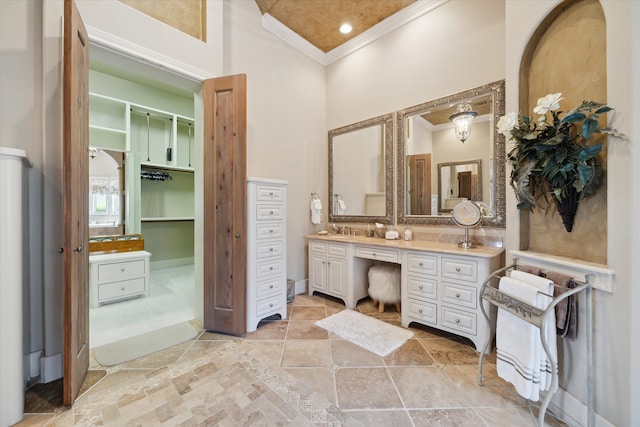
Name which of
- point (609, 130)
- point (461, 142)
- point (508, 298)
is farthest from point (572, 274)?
point (461, 142)

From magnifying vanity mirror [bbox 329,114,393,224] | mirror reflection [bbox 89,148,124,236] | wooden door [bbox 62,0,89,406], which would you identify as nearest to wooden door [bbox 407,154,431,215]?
magnifying vanity mirror [bbox 329,114,393,224]

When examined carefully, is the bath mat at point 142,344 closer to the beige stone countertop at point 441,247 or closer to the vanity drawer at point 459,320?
the beige stone countertop at point 441,247

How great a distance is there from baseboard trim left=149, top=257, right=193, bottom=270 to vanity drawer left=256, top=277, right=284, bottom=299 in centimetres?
327

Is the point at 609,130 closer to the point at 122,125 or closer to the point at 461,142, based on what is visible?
the point at 461,142

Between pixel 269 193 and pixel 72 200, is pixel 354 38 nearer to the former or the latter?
pixel 269 193

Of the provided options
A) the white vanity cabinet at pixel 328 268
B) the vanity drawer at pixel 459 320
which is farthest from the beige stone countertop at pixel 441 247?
the vanity drawer at pixel 459 320

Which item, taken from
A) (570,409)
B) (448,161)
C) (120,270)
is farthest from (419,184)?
(120,270)

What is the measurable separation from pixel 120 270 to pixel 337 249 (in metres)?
2.87

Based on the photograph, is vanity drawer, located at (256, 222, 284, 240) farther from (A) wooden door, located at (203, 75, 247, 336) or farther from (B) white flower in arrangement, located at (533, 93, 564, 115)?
(B) white flower in arrangement, located at (533, 93, 564, 115)

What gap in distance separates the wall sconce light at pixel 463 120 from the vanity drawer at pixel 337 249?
1804 millimetres

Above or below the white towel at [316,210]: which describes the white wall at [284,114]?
above

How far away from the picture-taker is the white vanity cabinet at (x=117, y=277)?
3076 mm

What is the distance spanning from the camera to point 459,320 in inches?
87.8

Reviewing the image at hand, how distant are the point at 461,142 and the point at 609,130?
1448 mm
